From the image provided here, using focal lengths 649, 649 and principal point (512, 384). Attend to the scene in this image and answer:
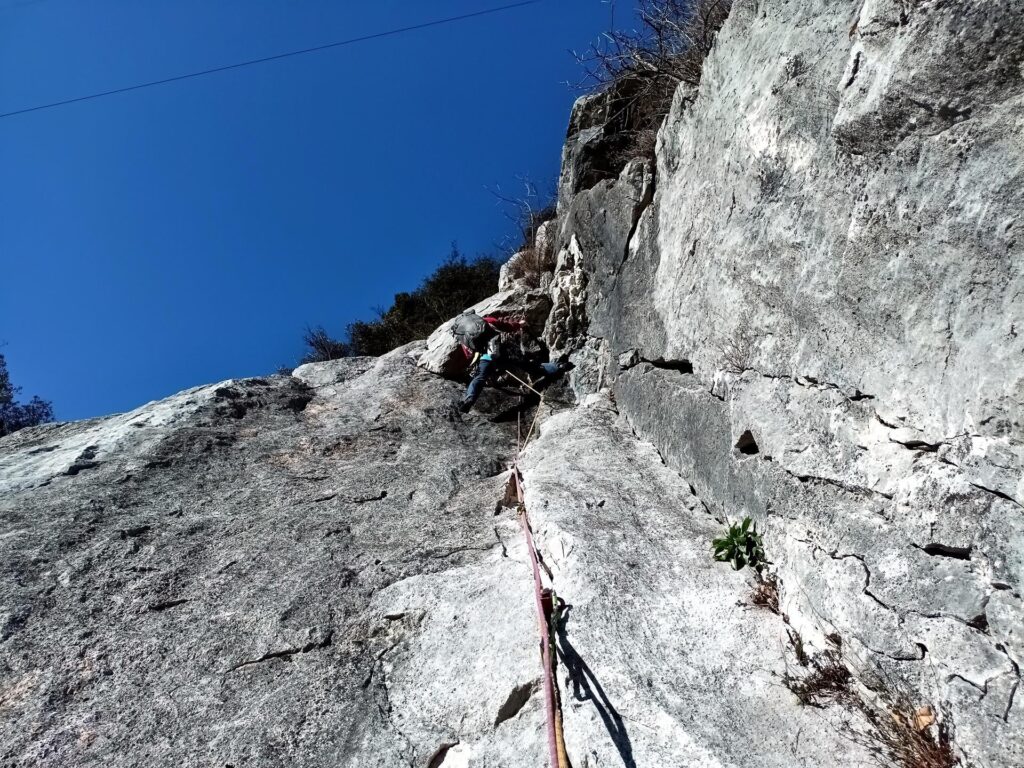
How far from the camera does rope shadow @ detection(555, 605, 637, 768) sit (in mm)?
2689

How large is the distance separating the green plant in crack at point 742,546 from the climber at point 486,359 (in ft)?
13.8

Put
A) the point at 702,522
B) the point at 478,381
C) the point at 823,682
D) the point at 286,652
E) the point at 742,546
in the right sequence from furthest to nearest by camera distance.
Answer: the point at 478,381 < the point at 702,522 < the point at 286,652 < the point at 742,546 < the point at 823,682

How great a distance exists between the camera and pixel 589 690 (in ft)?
9.70

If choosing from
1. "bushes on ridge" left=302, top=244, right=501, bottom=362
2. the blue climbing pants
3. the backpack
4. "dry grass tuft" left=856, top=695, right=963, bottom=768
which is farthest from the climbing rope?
"bushes on ridge" left=302, top=244, right=501, bottom=362

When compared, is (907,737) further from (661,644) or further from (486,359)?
(486,359)

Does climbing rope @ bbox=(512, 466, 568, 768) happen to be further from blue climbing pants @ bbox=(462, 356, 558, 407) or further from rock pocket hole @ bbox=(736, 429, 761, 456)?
blue climbing pants @ bbox=(462, 356, 558, 407)

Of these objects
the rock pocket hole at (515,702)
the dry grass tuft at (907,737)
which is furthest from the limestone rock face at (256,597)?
the dry grass tuft at (907,737)

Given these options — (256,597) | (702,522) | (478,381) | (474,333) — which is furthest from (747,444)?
(474,333)

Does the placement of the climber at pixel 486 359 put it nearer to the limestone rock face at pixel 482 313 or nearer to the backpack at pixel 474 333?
the backpack at pixel 474 333

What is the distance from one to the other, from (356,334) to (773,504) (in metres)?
11.3

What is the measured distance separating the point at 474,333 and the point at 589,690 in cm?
546

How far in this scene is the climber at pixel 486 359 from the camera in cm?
768

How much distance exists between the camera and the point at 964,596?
7.71 feet

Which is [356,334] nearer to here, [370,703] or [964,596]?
[370,703]
